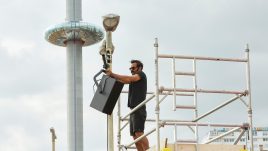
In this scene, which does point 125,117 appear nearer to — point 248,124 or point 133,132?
point 133,132

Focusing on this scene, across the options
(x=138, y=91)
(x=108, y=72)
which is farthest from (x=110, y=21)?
(x=138, y=91)

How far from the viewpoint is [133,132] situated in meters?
12.0

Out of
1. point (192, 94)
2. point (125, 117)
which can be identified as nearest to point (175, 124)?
point (192, 94)

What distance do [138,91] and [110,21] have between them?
138cm

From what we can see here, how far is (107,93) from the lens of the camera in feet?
37.4

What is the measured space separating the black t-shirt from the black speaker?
1.76 feet

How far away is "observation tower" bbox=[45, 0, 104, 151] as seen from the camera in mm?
54906

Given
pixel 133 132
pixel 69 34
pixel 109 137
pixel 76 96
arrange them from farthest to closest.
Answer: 1. pixel 76 96
2. pixel 69 34
3. pixel 133 132
4. pixel 109 137

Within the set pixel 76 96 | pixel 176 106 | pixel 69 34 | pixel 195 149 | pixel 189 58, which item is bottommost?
pixel 195 149

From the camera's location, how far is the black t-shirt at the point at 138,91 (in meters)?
11.8

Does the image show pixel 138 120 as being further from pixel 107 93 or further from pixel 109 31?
pixel 109 31

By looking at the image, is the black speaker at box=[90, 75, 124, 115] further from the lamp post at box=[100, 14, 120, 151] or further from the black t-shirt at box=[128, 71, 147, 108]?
the black t-shirt at box=[128, 71, 147, 108]

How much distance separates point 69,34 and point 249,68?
46960 millimetres

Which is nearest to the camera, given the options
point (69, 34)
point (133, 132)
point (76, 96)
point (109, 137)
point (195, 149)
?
point (195, 149)
